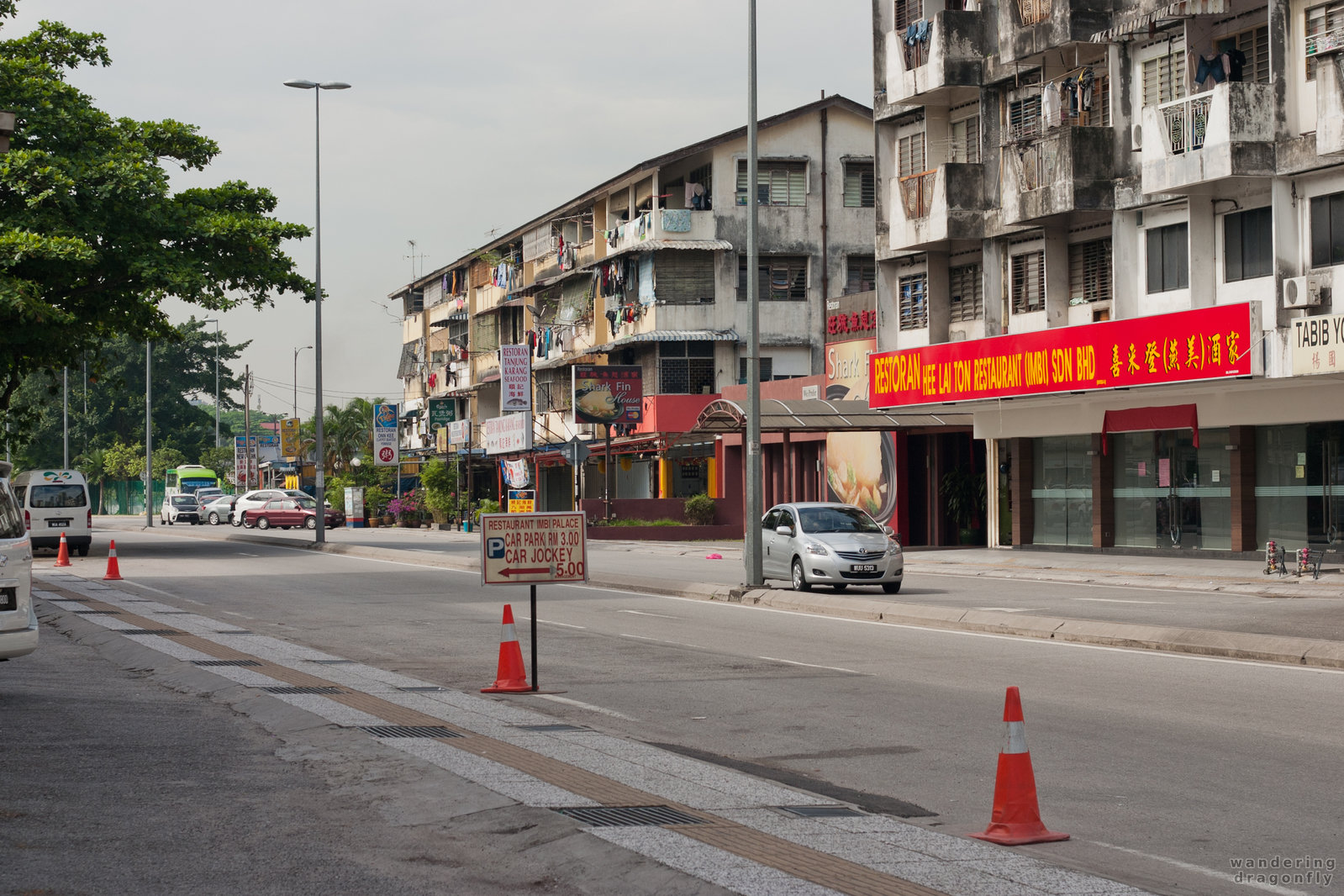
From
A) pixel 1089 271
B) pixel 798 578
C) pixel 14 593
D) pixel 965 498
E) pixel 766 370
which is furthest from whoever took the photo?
pixel 766 370

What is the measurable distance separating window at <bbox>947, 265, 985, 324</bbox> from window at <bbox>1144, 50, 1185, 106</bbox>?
720cm

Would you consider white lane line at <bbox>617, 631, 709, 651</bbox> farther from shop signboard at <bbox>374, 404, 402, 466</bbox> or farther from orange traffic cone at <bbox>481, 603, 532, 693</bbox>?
shop signboard at <bbox>374, 404, 402, 466</bbox>

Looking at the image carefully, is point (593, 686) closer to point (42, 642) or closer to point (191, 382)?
point (42, 642)

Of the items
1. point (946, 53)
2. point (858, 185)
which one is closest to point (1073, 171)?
point (946, 53)

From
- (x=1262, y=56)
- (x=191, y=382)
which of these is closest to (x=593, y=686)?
(x=1262, y=56)

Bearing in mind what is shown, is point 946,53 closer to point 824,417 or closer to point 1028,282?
point 1028,282

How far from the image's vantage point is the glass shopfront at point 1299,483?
90.0 ft

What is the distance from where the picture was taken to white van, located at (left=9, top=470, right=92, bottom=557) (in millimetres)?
40031

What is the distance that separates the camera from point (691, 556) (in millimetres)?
39469

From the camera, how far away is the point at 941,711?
1161cm

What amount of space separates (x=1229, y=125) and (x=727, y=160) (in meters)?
30.5

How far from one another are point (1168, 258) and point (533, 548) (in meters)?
21.5

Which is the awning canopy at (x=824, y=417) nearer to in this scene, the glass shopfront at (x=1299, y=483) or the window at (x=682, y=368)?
the glass shopfront at (x=1299, y=483)

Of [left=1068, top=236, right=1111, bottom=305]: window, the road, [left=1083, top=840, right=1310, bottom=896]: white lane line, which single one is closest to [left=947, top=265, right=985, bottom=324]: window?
[left=1068, top=236, right=1111, bottom=305]: window
